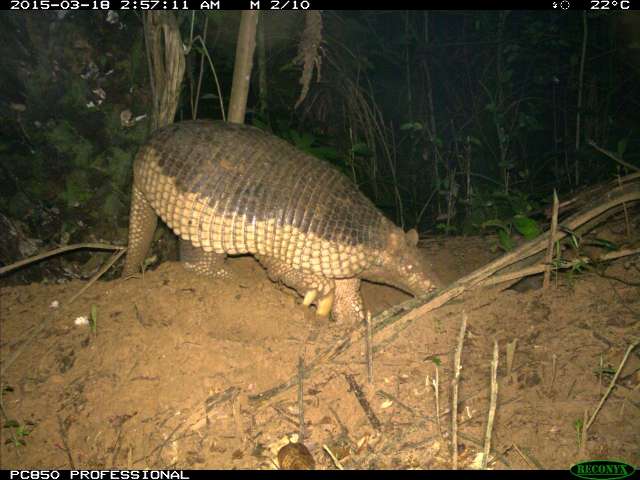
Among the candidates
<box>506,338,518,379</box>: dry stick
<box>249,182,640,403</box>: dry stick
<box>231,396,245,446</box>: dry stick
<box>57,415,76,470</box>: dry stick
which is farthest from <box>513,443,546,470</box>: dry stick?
<box>57,415,76,470</box>: dry stick

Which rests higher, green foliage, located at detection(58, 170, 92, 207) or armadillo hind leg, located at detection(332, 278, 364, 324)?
green foliage, located at detection(58, 170, 92, 207)

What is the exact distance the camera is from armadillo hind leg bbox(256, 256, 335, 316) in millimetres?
4465

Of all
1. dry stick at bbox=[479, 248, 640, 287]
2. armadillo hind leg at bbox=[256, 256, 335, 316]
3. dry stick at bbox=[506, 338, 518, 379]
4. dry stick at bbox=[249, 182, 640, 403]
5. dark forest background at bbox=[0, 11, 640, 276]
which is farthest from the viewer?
armadillo hind leg at bbox=[256, 256, 335, 316]

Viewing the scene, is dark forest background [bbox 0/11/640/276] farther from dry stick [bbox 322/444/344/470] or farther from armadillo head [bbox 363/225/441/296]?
dry stick [bbox 322/444/344/470]

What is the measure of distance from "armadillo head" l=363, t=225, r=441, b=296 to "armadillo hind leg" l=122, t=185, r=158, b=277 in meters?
2.10

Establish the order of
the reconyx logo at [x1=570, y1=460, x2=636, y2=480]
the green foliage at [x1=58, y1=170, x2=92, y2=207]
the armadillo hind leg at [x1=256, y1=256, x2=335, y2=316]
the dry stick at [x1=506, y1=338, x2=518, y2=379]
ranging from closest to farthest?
the reconyx logo at [x1=570, y1=460, x2=636, y2=480], the dry stick at [x1=506, y1=338, x2=518, y2=379], the green foliage at [x1=58, y1=170, x2=92, y2=207], the armadillo hind leg at [x1=256, y1=256, x2=335, y2=316]

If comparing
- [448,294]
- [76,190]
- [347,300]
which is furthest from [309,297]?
[76,190]

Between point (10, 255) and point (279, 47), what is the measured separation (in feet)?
15.2

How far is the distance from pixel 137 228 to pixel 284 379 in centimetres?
225

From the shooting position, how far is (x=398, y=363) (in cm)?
322

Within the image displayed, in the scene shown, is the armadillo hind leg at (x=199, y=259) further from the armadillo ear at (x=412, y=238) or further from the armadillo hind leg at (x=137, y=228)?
the armadillo ear at (x=412, y=238)

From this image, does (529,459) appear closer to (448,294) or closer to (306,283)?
(448,294)

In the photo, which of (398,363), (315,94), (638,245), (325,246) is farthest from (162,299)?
(315,94)

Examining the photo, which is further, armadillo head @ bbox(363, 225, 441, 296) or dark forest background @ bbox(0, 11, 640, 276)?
armadillo head @ bbox(363, 225, 441, 296)
